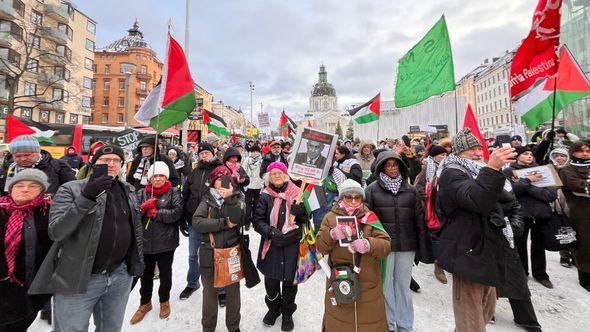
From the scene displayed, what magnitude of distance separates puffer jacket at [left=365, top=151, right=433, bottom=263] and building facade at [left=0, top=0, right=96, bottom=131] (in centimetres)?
2962

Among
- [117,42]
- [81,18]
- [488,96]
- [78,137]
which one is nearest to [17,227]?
[78,137]

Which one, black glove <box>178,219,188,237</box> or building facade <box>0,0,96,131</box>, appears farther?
building facade <box>0,0,96,131</box>

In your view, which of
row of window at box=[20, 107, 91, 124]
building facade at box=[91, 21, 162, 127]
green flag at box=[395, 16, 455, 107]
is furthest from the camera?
building facade at box=[91, 21, 162, 127]

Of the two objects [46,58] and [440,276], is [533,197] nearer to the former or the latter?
[440,276]

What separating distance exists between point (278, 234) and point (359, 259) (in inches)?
38.7

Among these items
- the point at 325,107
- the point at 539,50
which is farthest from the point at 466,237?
the point at 325,107

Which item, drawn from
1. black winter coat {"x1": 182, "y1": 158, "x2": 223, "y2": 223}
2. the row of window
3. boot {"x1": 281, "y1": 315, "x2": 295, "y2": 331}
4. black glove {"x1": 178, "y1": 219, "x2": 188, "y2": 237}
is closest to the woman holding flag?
boot {"x1": 281, "y1": 315, "x2": 295, "y2": 331}

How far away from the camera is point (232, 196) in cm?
298

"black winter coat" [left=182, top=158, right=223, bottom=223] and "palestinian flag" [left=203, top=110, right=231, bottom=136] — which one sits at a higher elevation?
"palestinian flag" [left=203, top=110, right=231, bottom=136]

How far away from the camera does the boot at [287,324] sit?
3279 millimetres

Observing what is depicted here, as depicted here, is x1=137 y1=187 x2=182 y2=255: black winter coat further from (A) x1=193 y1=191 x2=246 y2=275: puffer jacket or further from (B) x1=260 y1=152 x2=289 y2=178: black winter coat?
(B) x1=260 y1=152 x2=289 y2=178: black winter coat

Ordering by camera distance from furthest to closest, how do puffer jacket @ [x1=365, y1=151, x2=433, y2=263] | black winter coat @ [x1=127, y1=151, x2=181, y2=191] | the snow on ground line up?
1. black winter coat @ [x1=127, y1=151, x2=181, y2=191]
2. the snow on ground
3. puffer jacket @ [x1=365, y1=151, x2=433, y2=263]

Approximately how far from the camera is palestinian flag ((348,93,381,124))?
9.98m

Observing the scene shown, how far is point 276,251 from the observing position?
327cm
